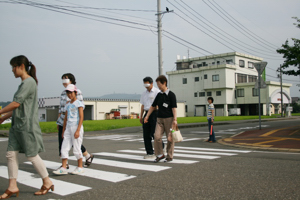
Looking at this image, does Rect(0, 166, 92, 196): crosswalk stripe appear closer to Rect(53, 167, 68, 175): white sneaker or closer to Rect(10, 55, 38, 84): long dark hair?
Rect(53, 167, 68, 175): white sneaker

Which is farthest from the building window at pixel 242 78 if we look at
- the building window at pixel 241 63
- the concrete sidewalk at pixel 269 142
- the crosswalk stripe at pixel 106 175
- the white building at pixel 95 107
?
the crosswalk stripe at pixel 106 175

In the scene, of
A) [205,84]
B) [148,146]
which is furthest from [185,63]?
[148,146]

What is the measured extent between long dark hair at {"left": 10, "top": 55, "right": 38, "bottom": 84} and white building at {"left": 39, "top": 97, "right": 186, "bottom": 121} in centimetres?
4485

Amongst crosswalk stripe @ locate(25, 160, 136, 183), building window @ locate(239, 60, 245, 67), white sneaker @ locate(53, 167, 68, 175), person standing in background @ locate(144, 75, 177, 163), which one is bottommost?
crosswalk stripe @ locate(25, 160, 136, 183)

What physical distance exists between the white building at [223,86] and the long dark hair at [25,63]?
180 feet

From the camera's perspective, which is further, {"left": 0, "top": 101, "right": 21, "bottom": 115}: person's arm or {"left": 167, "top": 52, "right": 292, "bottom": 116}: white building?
{"left": 167, "top": 52, "right": 292, "bottom": 116}: white building

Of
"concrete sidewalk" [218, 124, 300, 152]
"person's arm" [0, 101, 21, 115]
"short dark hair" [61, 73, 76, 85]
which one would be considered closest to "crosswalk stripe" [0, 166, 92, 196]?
"person's arm" [0, 101, 21, 115]

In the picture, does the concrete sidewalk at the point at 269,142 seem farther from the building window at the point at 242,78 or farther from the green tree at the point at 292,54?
the building window at the point at 242,78

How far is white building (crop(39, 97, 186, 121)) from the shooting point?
1971 inches

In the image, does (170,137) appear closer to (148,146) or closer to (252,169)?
(148,146)

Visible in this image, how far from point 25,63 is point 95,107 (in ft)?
152

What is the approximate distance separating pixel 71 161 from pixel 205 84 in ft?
180

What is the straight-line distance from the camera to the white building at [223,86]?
56.9m

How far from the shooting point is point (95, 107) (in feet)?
164
